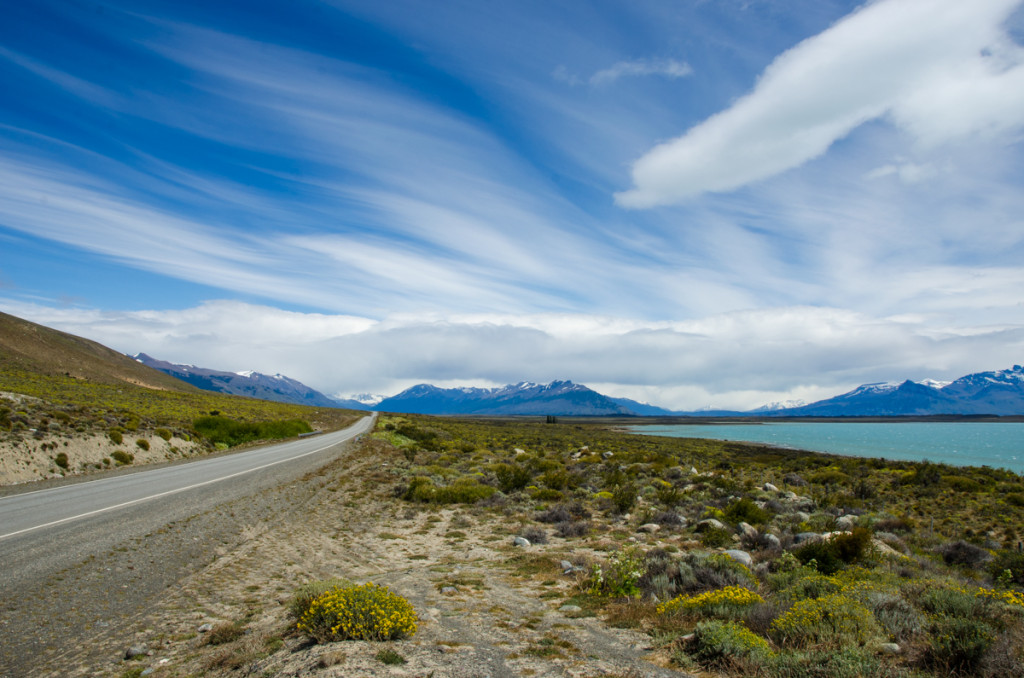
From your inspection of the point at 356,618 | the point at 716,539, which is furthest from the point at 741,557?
the point at 356,618

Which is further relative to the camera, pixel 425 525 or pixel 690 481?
pixel 690 481

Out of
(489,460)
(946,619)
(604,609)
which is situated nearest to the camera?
(946,619)

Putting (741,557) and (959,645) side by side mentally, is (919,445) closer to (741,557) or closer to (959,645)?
(741,557)

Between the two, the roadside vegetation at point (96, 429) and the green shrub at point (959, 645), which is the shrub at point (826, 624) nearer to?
the green shrub at point (959, 645)

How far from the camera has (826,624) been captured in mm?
5641

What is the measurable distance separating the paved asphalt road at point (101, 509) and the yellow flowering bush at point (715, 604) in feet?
34.0

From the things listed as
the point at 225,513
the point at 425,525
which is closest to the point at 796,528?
the point at 425,525

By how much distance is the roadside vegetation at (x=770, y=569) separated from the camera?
5.20 metres

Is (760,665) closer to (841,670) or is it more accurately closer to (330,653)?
(841,670)

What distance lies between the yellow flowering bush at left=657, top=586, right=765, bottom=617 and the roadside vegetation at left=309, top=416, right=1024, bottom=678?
20 mm

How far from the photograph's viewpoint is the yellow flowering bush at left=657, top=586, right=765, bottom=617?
657 cm

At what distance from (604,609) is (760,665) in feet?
8.66

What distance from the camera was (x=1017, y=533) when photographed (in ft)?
50.5

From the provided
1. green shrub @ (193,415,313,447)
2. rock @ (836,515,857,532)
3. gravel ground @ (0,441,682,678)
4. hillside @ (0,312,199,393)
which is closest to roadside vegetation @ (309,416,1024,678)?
rock @ (836,515,857,532)
